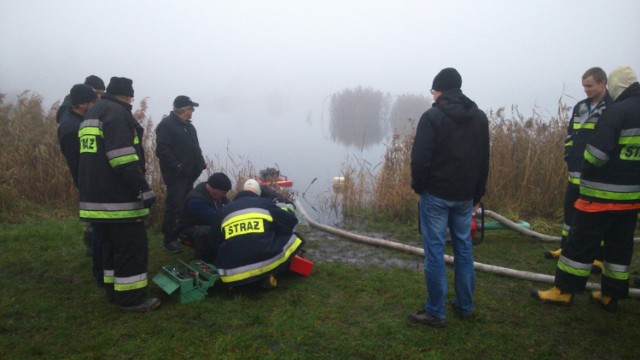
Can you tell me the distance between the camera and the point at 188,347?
9.77 feet

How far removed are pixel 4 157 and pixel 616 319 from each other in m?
9.13

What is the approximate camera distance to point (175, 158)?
518 cm

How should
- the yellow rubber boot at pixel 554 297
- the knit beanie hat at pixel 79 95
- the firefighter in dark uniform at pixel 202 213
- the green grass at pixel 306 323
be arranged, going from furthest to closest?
the firefighter in dark uniform at pixel 202 213
the knit beanie hat at pixel 79 95
the yellow rubber boot at pixel 554 297
the green grass at pixel 306 323

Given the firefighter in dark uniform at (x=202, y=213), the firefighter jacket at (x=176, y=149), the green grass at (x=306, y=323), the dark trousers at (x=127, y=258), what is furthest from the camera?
the firefighter jacket at (x=176, y=149)

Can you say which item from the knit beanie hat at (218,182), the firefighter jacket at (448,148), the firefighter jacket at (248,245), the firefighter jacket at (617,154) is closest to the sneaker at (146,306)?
the firefighter jacket at (248,245)

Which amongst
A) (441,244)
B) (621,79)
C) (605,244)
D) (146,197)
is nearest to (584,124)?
(621,79)

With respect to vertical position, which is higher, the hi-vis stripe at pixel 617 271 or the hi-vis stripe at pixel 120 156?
the hi-vis stripe at pixel 120 156

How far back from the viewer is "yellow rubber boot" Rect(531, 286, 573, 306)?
3.62 m

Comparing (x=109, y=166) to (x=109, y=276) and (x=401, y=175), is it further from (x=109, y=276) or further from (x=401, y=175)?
(x=401, y=175)

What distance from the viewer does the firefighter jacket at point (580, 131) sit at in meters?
4.04

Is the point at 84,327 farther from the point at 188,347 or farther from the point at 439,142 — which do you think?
the point at 439,142

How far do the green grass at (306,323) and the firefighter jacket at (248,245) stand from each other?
0.28 meters

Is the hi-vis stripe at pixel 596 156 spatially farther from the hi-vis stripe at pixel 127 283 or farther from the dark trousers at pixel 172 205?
the dark trousers at pixel 172 205

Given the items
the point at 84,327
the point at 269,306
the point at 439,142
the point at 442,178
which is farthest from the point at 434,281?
the point at 84,327
